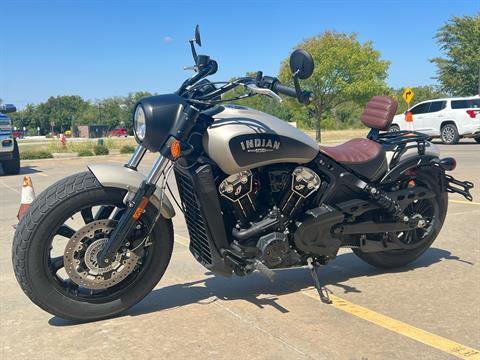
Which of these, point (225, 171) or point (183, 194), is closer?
point (225, 171)

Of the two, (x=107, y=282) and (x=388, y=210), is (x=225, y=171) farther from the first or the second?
(x=388, y=210)

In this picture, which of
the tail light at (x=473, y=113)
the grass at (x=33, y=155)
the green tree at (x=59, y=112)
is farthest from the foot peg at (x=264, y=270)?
the green tree at (x=59, y=112)

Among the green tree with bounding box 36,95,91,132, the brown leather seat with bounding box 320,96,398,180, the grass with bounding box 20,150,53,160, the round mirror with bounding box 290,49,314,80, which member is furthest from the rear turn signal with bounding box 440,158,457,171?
the green tree with bounding box 36,95,91,132

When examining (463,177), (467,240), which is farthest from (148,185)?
(463,177)

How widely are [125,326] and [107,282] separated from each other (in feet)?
0.98

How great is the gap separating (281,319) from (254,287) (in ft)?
2.30

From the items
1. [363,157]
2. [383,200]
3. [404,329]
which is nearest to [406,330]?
[404,329]

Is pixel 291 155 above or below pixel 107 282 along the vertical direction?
above

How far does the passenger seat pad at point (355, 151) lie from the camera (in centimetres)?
400

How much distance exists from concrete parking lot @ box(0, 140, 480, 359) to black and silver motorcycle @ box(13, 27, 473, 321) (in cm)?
22

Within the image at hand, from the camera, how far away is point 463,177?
10.4 meters

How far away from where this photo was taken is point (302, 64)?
3.18m

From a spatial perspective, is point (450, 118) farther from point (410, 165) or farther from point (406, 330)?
point (406, 330)

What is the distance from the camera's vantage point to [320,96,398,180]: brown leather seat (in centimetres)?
404
